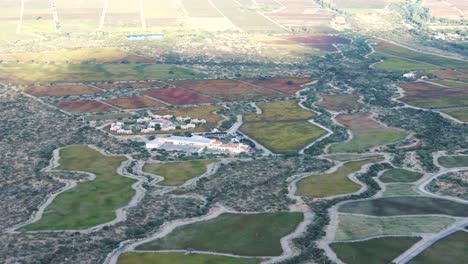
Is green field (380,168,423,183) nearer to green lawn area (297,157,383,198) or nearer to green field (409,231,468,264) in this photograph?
green lawn area (297,157,383,198)

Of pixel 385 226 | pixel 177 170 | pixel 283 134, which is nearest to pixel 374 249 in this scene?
pixel 385 226

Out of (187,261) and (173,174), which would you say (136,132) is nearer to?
(173,174)

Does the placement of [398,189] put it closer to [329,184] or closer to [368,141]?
[329,184]

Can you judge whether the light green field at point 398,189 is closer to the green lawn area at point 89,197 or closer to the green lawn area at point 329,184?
the green lawn area at point 329,184

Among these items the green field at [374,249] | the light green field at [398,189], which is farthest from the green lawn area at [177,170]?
the green field at [374,249]

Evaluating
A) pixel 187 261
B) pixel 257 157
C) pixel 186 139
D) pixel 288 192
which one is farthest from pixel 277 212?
pixel 186 139
